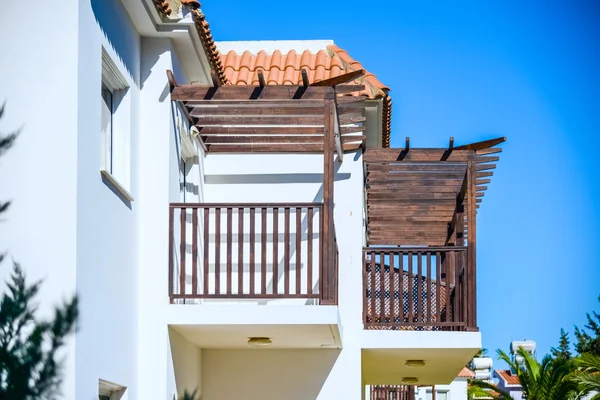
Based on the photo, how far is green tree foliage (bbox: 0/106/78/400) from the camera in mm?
10000

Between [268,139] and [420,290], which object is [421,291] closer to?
[420,290]

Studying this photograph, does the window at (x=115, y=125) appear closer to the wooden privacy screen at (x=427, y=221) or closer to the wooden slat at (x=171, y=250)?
the wooden slat at (x=171, y=250)

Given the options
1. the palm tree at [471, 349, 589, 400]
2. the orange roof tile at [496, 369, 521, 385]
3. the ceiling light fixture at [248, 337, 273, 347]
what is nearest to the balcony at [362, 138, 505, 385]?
the ceiling light fixture at [248, 337, 273, 347]

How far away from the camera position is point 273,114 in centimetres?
1479

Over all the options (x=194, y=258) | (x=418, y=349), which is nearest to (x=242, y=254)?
(x=194, y=258)

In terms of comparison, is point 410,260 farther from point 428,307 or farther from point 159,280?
point 159,280

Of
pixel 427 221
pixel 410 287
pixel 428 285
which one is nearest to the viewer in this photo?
pixel 428 285

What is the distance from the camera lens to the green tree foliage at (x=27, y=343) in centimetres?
1000

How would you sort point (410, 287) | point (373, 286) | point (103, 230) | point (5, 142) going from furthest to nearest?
point (373, 286)
point (410, 287)
point (103, 230)
point (5, 142)

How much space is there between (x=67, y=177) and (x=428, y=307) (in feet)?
21.9

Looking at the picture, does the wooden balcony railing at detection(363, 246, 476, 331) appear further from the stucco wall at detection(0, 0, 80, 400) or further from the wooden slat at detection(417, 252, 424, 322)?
the stucco wall at detection(0, 0, 80, 400)

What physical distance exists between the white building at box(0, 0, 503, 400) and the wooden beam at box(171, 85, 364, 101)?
23mm

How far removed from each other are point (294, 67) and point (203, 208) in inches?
203

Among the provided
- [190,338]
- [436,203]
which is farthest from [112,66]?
[436,203]
